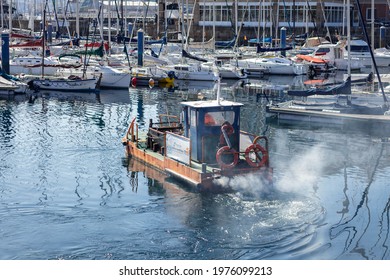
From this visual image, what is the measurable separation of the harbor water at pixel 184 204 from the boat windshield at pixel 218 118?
1.97 metres

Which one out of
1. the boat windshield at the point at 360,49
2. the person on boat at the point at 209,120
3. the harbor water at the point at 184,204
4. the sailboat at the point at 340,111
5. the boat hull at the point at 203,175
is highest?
the boat windshield at the point at 360,49

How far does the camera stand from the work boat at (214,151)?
22.2 meters

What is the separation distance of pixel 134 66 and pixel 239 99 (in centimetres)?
1609

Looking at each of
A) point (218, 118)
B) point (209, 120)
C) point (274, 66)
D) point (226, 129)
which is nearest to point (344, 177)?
point (226, 129)

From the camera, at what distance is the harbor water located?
58.6 feet

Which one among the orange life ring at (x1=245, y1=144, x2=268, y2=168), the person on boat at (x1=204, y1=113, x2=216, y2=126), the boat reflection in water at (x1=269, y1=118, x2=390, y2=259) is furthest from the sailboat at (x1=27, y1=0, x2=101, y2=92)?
the orange life ring at (x1=245, y1=144, x2=268, y2=168)

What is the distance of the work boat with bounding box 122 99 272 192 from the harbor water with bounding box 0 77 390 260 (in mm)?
363

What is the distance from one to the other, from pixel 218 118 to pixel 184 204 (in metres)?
3.06

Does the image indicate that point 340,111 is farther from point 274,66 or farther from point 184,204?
point 274,66

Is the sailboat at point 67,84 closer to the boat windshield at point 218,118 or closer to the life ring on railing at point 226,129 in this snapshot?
the boat windshield at point 218,118

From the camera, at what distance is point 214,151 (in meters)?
23.2

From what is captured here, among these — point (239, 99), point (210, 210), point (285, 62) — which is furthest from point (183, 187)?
point (285, 62)

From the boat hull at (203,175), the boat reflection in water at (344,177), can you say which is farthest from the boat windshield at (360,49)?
the boat hull at (203,175)

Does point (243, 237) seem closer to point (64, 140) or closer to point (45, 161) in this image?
point (45, 161)
